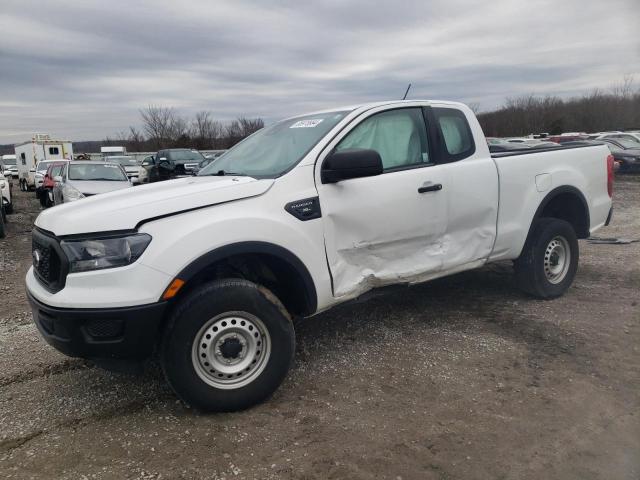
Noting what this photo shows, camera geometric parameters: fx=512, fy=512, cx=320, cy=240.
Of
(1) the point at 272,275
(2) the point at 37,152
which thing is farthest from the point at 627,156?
(2) the point at 37,152

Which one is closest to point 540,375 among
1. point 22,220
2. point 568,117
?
point 22,220

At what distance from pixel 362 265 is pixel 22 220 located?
13477 millimetres

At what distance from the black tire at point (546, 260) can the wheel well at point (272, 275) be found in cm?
252

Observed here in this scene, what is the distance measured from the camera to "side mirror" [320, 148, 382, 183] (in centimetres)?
340

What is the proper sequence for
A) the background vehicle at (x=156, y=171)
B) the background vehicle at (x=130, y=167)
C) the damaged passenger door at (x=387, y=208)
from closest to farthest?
the damaged passenger door at (x=387, y=208) → the background vehicle at (x=156, y=171) → the background vehicle at (x=130, y=167)

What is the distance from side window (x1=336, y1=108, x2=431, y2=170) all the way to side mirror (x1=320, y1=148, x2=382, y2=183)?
336 mm

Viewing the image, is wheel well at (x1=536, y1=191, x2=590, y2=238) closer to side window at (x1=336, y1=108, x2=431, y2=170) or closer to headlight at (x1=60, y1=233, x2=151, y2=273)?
side window at (x1=336, y1=108, x2=431, y2=170)

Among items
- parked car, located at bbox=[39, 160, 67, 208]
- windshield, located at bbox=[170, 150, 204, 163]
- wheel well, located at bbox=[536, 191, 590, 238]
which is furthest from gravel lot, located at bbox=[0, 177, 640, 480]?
windshield, located at bbox=[170, 150, 204, 163]

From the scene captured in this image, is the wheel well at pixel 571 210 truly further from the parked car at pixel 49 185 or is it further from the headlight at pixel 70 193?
the parked car at pixel 49 185

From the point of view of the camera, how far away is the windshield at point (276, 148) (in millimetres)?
3672

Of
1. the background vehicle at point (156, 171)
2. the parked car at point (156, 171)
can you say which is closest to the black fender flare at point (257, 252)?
the background vehicle at point (156, 171)

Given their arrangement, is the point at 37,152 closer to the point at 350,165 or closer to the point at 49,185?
the point at 49,185

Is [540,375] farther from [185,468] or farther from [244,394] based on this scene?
[185,468]

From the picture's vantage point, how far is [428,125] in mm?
4266
